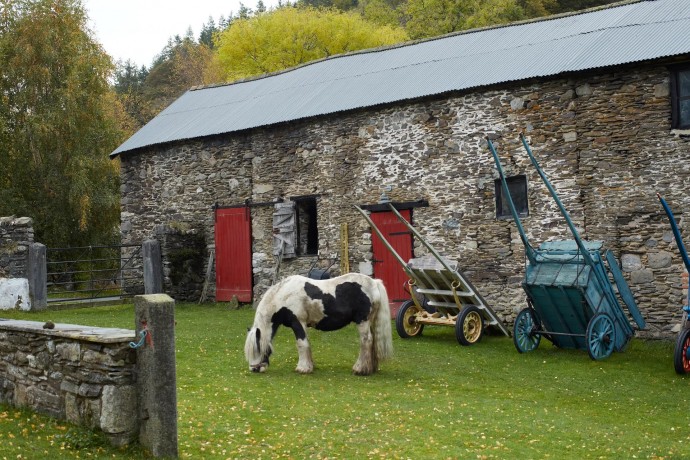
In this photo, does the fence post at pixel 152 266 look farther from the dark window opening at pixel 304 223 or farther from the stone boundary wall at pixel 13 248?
the dark window opening at pixel 304 223

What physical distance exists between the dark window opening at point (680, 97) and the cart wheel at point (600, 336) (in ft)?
12.2

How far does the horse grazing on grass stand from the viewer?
1133 centimetres

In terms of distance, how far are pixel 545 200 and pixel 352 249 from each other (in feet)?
15.3

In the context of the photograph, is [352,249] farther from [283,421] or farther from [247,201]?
[283,421]

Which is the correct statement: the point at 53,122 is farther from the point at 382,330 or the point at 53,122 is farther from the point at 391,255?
the point at 382,330

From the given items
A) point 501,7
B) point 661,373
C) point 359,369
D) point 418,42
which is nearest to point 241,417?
point 359,369

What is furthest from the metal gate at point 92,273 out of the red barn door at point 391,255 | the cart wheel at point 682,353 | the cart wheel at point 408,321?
the cart wheel at point 682,353

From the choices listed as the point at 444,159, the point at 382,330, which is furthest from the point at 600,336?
the point at 444,159

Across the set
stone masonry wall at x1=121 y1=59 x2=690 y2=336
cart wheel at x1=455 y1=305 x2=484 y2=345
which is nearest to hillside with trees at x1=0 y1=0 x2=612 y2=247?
stone masonry wall at x1=121 y1=59 x2=690 y2=336

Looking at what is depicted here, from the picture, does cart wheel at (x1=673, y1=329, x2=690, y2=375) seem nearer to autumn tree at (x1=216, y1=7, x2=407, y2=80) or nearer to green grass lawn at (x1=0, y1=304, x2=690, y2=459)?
green grass lawn at (x1=0, y1=304, x2=690, y2=459)

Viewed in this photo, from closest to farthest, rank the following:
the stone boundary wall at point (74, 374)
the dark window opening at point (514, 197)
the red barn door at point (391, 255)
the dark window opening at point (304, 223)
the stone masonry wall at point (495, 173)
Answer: the stone boundary wall at point (74, 374) → the stone masonry wall at point (495, 173) → the dark window opening at point (514, 197) → the red barn door at point (391, 255) → the dark window opening at point (304, 223)

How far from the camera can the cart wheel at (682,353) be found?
1098 cm

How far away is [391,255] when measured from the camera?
57.0ft

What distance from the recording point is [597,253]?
12.2m
